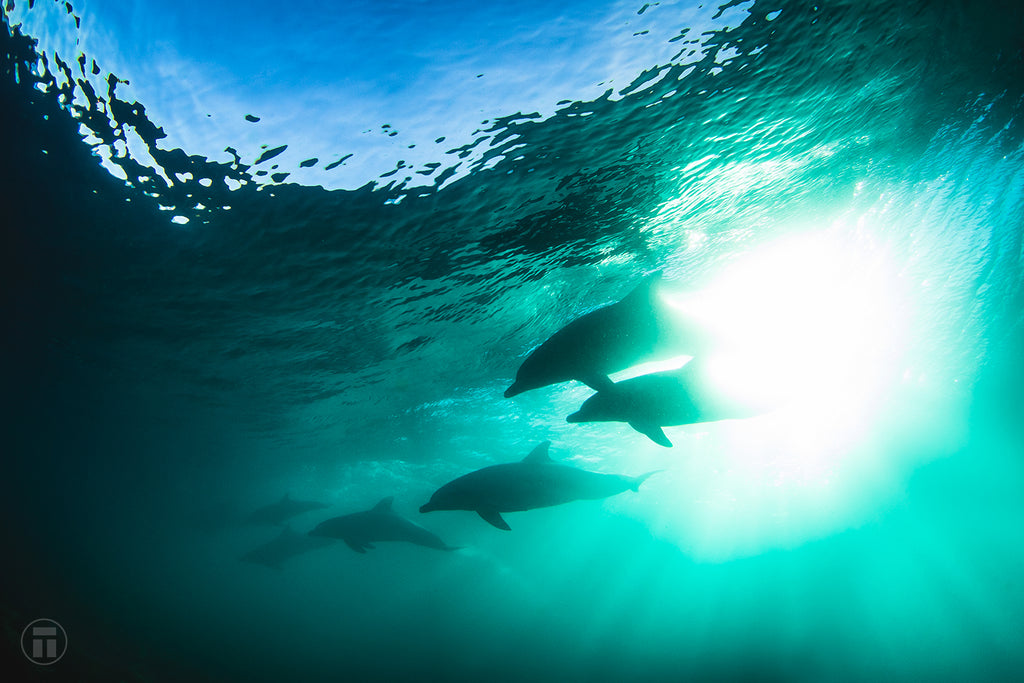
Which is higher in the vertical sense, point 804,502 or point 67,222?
point 804,502

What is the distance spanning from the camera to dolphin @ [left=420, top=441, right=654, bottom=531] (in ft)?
26.1

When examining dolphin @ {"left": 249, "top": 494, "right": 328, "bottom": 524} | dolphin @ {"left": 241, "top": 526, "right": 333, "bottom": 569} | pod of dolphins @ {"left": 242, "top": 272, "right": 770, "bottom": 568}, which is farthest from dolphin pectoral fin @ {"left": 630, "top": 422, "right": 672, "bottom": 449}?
dolphin @ {"left": 241, "top": 526, "right": 333, "bottom": 569}

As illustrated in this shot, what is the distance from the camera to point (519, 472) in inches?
313

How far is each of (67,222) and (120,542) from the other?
3258 inches

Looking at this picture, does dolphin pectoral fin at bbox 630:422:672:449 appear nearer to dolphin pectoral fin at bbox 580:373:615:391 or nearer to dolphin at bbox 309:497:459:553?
dolphin pectoral fin at bbox 580:373:615:391

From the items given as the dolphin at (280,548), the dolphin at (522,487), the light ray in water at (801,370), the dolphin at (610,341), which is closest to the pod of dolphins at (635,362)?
the dolphin at (610,341)

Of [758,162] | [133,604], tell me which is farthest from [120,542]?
[758,162]

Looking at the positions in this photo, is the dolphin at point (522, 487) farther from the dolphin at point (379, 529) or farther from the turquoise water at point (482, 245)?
the dolphin at point (379, 529)

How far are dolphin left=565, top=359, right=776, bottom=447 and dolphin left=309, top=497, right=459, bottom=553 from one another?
10.1 m

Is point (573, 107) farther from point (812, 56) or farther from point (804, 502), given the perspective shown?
point (804, 502)

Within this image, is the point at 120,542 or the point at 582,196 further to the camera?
the point at 120,542

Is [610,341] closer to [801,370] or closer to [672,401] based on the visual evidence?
[672,401]

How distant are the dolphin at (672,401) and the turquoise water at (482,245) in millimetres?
307

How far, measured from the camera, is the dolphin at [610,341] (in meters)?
5.41
